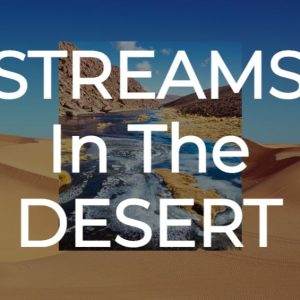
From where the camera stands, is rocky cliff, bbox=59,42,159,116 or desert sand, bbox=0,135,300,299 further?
rocky cliff, bbox=59,42,159,116

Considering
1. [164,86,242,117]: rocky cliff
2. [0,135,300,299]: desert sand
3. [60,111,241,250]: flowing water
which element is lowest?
[0,135,300,299]: desert sand

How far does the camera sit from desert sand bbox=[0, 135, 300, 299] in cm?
878

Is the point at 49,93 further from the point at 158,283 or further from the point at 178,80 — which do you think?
the point at 158,283

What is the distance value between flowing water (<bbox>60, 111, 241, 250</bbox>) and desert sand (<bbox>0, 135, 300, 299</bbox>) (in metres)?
0.63

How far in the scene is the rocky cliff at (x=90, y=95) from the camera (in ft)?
36.9

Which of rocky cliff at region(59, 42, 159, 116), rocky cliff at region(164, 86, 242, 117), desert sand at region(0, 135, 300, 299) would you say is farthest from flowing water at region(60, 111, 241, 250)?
desert sand at region(0, 135, 300, 299)

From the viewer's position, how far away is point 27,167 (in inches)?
629

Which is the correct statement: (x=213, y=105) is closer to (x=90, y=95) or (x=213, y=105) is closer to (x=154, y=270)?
(x=90, y=95)

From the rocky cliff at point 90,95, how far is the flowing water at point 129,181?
0.15 m

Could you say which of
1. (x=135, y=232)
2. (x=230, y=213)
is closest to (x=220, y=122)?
(x=230, y=213)

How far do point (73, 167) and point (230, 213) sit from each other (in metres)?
2.77

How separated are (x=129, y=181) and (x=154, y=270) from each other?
2370 millimetres

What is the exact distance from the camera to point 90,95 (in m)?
11.6

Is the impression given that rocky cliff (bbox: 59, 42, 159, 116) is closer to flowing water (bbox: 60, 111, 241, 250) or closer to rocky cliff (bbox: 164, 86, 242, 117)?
flowing water (bbox: 60, 111, 241, 250)
